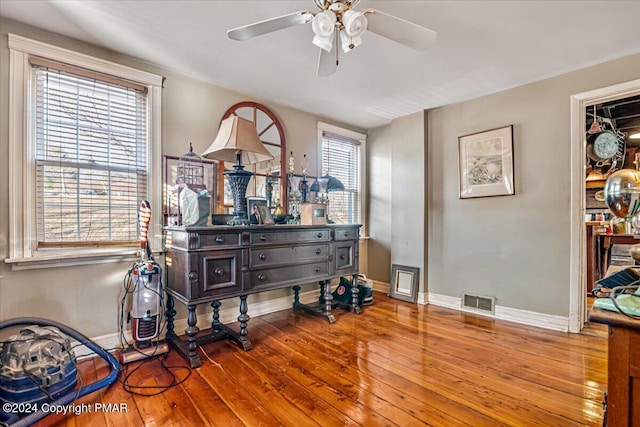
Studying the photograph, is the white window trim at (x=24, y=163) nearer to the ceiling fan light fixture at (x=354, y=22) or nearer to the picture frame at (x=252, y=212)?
the picture frame at (x=252, y=212)

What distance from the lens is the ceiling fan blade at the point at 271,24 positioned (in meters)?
1.52

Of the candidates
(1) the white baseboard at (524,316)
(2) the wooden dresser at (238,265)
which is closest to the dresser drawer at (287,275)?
(2) the wooden dresser at (238,265)

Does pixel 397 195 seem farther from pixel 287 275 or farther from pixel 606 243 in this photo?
pixel 606 243

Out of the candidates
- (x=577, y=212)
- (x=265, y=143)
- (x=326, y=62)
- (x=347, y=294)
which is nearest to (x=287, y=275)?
(x=347, y=294)

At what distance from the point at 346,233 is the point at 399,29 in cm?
212

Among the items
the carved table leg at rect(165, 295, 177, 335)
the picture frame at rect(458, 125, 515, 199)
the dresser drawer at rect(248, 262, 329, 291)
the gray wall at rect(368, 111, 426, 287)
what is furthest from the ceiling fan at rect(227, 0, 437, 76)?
the gray wall at rect(368, 111, 426, 287)

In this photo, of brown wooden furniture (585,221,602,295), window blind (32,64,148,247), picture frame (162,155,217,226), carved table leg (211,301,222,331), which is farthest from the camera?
brown wooden furniture (585,221,602,295)

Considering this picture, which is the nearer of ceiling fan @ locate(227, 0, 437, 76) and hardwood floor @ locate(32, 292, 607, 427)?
ceiling fan @ locate(227, 0, 437, 76)

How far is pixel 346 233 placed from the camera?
11.0 feet

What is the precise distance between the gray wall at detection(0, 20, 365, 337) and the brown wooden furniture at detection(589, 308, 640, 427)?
2.87 metres

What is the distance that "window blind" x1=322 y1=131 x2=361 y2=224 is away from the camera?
412 centimetres

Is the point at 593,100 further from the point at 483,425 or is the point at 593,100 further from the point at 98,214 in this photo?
the point at 98,214

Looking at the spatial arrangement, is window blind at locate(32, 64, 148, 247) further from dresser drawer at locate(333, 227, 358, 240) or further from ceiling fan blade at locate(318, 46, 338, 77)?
dresser drawer at locate(333, 227, 358, 240)

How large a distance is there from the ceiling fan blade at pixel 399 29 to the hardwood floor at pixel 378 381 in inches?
80.6
